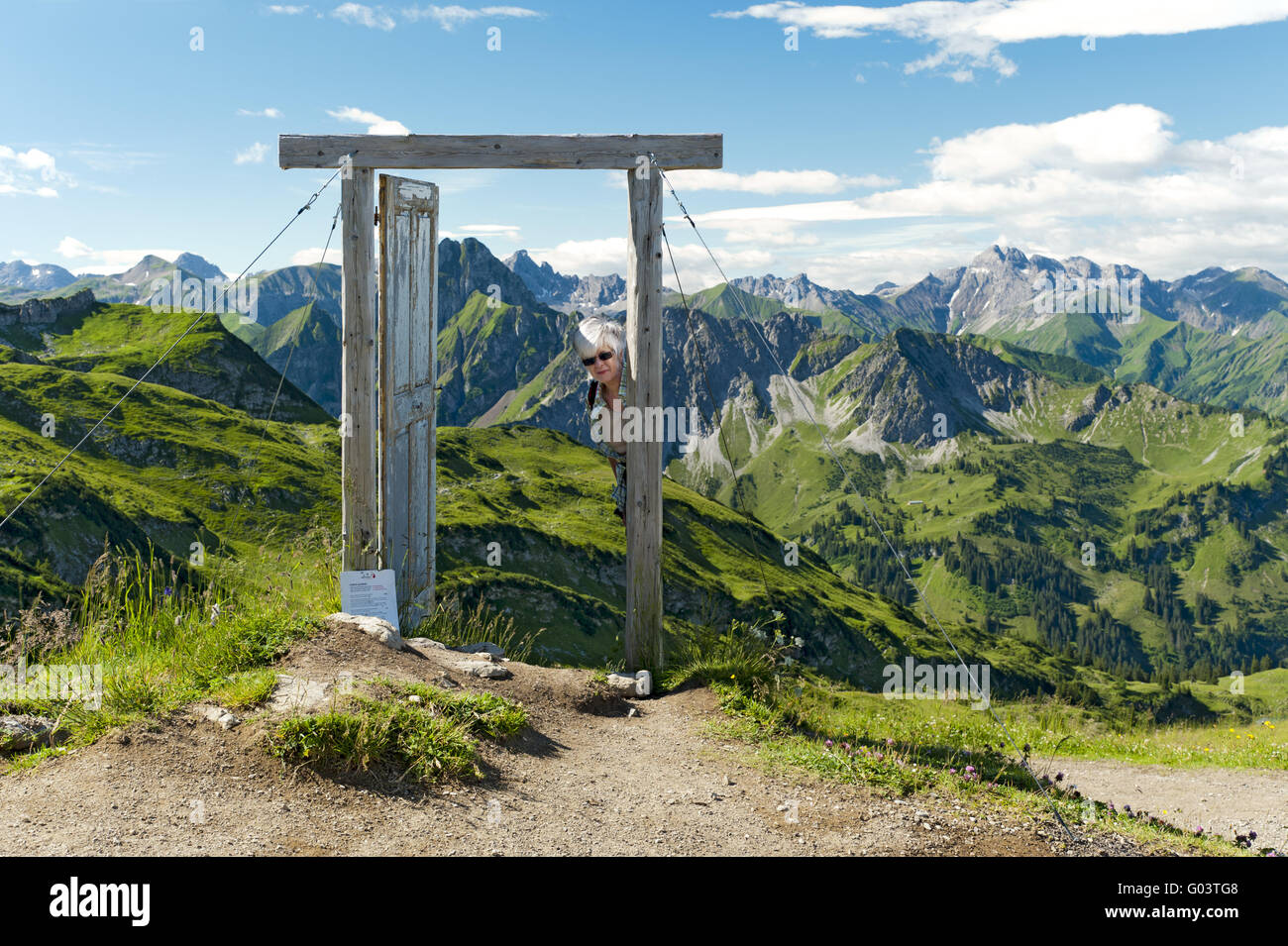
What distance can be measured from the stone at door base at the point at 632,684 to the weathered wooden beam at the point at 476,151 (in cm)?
737

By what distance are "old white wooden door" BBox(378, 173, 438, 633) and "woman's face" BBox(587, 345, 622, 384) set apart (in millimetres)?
2600

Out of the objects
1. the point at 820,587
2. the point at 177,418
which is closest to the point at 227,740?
the point at 177,418

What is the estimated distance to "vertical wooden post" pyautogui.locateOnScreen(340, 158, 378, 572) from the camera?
12.9m

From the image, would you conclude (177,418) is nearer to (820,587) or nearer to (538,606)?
(538,606)

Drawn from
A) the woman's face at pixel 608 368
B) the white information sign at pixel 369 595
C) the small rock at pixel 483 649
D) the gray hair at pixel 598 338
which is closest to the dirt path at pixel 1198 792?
the small rock at pixel 483 649

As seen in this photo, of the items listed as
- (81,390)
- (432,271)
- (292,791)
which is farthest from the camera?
(81,390)

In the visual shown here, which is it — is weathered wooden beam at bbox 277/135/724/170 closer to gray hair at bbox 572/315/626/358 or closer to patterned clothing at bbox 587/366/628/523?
gray hair at bbox 572/315/626/358

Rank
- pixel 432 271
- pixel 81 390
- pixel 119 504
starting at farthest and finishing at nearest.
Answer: pixel 81 390, pixel 119 504, pixel 432 271

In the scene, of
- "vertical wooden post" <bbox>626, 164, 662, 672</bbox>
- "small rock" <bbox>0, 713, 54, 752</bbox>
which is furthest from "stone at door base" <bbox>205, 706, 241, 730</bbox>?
"vertical wooden post" <bbox>626, 164, 662, 672</bbox>

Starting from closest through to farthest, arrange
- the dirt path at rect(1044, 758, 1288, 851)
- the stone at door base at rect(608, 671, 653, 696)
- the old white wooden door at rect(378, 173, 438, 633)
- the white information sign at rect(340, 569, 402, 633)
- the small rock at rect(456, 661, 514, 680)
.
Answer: the dirt path at rect(1044, 758, 1288, 851)
the small rock at rect(456, 661, 514, 680)
the stone at door base at rect(608, 671, 653, 696)
the white information sign at rect(340, 569, 402, 633)
the old white wooden door at rect(378, 173, 438, 633)

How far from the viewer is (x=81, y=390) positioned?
11219 centimetres

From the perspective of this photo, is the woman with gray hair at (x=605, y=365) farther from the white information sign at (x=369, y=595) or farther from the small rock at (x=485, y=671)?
the white information sign at (x=369, y=595)

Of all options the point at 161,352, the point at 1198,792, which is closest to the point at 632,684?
the point at 1198,792
